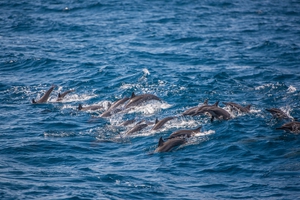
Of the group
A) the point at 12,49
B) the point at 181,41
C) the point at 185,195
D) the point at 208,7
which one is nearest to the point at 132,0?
the point at 208,7

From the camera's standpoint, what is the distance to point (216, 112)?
20.7 m

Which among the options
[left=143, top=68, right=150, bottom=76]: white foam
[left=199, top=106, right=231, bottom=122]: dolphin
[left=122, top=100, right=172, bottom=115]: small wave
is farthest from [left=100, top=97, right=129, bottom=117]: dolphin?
[left=143, top=68, right=150, bottom=76]: white foam

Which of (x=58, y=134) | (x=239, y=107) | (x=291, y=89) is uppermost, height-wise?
(x=239, y=107)

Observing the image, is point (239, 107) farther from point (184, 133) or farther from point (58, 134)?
point (58, 134)

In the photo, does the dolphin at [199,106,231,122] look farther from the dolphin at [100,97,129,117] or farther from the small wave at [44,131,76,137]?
the small wave at [44,131,76,137]

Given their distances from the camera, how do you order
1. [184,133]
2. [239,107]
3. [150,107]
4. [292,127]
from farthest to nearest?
[150,107] < [239,107] < [184,133] < [292,127]

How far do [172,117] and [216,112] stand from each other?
198 cm

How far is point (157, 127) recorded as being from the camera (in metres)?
19.9

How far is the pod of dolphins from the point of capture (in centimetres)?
1819

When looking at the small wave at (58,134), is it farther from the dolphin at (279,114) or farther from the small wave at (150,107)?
the dolphin at (279,114)

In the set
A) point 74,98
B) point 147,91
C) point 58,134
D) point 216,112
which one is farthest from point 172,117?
point 74,98

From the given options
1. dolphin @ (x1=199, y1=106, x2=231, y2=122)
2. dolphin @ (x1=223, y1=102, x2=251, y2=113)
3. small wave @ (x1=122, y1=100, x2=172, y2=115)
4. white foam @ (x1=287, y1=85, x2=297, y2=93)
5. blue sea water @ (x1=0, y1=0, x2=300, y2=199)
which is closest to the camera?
blue sea water @ (x1=0, y1=0, x2=300, y2=199)

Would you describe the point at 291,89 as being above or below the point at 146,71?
below

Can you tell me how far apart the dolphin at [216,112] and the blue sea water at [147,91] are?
343mm
